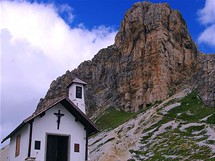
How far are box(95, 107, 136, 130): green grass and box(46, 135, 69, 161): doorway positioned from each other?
73.0m

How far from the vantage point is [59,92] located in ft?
533

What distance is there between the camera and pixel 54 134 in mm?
36812

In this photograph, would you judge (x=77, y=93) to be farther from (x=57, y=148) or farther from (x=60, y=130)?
(x=57, y=148)

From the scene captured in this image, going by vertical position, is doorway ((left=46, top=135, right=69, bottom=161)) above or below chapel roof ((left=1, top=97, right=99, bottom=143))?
below

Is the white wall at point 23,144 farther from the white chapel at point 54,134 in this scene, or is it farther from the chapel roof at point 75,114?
the chapel roof at point 75,114

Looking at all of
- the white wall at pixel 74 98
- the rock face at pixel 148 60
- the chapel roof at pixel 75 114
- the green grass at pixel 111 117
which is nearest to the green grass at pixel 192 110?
the rock face at pixel 148 60

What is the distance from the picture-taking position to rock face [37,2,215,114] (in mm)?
125062

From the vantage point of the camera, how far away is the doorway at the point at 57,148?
120ft

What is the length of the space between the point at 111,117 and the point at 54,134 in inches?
3334

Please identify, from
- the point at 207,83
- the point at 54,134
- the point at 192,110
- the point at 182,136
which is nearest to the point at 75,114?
the point at 54,134

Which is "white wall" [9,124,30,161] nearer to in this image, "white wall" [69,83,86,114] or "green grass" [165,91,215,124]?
"white wall" [69,83,86,114]

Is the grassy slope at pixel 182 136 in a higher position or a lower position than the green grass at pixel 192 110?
lower

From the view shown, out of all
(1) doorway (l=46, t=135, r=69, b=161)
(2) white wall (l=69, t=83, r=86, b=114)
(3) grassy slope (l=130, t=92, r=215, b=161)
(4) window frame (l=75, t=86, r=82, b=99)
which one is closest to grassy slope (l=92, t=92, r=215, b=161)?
(3) grassy slope (l=130, t=92, r=215, b=161)

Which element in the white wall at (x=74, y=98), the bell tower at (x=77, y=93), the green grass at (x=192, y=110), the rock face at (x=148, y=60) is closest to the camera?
the white wall at (x=74, y=98)
